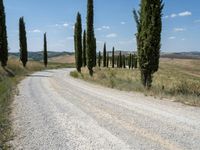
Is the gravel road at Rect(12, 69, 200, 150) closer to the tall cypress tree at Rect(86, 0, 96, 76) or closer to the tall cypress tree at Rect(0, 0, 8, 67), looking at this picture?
the tall cypress tree at Rect(86, 0, 96, 76)

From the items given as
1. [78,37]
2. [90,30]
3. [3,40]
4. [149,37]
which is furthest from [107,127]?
[78,37]

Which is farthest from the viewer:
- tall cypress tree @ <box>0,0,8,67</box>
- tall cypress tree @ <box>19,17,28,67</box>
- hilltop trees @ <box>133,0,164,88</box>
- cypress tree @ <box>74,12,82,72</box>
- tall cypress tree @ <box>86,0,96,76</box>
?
tall cypress tree @ <box>19,17,28,67</box>

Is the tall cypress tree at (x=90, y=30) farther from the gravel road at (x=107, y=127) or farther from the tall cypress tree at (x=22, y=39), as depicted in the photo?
the gravel road at (x=107, y=127)

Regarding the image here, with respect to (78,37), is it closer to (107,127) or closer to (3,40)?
(3,40)

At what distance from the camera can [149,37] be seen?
20.0m

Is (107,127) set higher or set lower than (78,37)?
lower

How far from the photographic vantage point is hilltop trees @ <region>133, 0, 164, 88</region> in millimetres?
19844

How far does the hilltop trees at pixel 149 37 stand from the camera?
19.8 m

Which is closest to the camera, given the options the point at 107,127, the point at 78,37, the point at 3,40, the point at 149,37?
the point at 107,127

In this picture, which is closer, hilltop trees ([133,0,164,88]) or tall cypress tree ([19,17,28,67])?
hilltop trees ([133,0,164,88])

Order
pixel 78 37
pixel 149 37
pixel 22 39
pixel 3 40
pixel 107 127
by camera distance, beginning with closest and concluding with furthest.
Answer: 1. pixel 107 127
2. pixel 149 37
3. pixel 3 40
4. pixel 78 37
5. pixel 22 39

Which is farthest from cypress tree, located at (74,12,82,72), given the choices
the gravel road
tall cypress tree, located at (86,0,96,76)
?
the gravel road

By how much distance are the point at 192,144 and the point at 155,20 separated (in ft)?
45.6

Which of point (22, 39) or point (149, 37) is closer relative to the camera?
point (149, 37)
